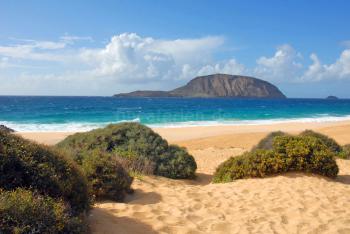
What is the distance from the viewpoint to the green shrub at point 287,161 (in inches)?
382

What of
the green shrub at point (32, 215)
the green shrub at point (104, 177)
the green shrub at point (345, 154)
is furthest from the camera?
the green shrub at point (345, 154)

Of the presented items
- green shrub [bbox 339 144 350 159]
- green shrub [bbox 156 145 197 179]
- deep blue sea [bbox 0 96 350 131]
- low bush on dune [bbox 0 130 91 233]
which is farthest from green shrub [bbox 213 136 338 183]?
deep blue sea [bbox 0 96 350 131]

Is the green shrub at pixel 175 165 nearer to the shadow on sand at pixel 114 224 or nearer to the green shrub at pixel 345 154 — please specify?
the shadow on sand at pixel 114 224

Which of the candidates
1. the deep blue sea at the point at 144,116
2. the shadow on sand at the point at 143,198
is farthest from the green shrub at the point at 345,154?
the deep blue sea at the point at 144,116

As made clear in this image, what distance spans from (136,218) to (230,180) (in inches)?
174

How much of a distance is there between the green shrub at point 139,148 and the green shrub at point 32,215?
20.1 ft

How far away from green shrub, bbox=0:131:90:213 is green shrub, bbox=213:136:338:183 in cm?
539

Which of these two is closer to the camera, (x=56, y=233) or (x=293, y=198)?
(x=56, y=233)

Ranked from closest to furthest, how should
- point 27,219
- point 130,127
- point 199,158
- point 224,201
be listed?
point 27,219 < point 224,201 < point 130,127 < point 199,158

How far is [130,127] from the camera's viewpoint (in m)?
12.3

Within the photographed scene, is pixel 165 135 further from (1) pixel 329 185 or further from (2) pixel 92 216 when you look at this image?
(2) pixel 92 216

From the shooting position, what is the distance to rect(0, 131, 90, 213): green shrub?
474 centimetres

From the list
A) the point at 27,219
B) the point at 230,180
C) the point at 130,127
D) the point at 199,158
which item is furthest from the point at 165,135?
the point at 27,219

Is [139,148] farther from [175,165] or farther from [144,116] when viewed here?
[144,116]
